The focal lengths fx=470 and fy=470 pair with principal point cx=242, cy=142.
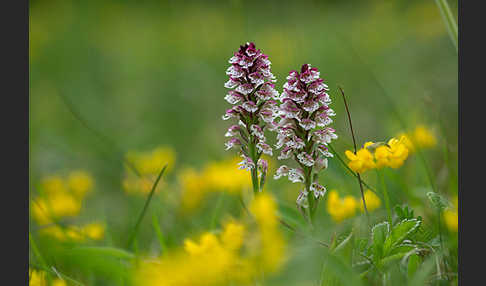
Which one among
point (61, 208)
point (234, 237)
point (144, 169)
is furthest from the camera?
point (144, 169)

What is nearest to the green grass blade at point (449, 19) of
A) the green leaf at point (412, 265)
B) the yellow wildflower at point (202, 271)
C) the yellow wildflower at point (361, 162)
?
the yellow wildflower at point (361, 162)

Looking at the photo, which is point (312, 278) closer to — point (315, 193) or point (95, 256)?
point (315, 193)

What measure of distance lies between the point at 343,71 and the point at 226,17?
125 inches

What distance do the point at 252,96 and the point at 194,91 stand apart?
13.5 feet

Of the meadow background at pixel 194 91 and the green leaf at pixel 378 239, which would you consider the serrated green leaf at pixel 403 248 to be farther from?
the meadow background at pixel 194 91

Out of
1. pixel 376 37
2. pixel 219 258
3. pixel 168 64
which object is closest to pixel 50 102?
pixel 168 64

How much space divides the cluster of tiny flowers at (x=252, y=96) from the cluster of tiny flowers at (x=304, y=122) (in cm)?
6

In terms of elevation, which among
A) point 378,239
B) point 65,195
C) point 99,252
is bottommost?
point 99,252

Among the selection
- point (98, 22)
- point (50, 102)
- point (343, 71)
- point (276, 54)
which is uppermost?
point (98, 22)

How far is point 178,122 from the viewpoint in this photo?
530 cm

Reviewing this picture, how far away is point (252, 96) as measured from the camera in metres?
1.85

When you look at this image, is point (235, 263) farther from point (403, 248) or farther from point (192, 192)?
point (192, 192)

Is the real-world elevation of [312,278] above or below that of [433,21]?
below

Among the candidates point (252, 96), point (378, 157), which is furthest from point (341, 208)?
point (252, 96)
